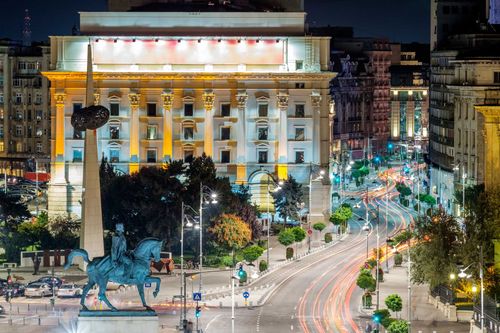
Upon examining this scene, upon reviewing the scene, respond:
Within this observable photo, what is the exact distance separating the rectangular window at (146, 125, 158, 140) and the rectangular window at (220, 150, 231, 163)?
6.07 meters

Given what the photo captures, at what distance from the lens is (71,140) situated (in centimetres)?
19462

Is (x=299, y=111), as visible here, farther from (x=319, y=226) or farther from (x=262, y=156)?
(x=319, y=226)

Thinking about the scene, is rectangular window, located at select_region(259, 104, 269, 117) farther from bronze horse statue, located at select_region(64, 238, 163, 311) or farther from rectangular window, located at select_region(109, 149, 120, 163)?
bronze horse statue, located at select_region(64, 238, 163, 311)

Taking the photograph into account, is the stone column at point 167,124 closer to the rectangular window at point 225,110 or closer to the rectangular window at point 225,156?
the rectangular window at point 225,156

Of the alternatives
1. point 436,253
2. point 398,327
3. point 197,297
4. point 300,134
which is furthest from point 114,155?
point 398,327

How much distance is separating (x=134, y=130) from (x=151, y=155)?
2.65 metres

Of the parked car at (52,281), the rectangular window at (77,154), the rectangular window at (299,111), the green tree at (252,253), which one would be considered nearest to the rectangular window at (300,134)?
the rectangular window at (299,111)

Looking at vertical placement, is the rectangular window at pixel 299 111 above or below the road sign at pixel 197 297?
above

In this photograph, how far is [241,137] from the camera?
639 ft

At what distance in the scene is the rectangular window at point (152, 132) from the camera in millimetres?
196250

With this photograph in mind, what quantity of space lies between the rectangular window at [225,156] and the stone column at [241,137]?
3.62ft

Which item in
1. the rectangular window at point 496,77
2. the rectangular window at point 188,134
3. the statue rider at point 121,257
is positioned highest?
the rectangular window at point 496,77

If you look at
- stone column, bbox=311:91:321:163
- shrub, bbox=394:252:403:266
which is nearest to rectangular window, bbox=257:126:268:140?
stone column, bbox=311:91:321:163

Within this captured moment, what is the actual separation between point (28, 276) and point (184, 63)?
49.6 meters
